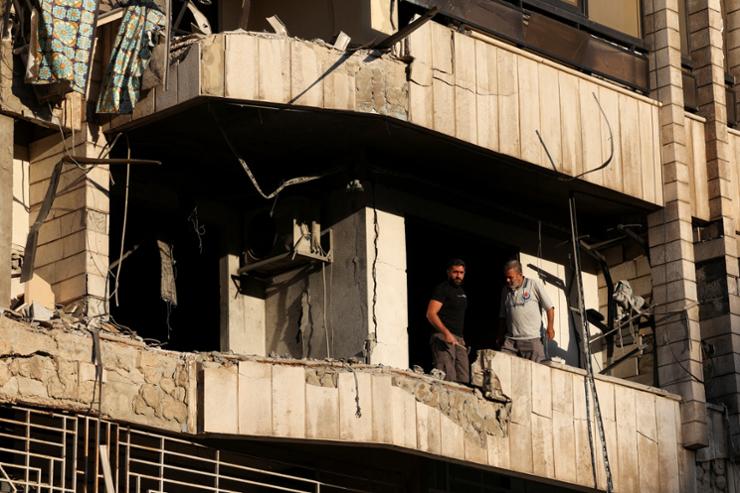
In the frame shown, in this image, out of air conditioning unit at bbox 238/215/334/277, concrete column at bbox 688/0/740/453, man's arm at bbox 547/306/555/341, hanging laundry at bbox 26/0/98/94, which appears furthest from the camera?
concrete column at bbox 688/0/740/453

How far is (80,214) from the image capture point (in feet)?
94.1

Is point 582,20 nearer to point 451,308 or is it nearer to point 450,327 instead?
point 451,308

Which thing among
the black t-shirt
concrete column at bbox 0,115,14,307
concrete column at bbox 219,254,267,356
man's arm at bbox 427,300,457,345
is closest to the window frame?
the black t-shirt

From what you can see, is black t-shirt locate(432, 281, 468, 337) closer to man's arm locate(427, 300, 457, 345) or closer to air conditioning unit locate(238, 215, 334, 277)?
man's arm locate(427, 300, 457, 345)

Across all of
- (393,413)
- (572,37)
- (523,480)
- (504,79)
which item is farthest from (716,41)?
(393,413)

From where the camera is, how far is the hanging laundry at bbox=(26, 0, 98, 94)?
27.9 metres

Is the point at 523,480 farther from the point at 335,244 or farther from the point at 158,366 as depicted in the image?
the point at 158,366

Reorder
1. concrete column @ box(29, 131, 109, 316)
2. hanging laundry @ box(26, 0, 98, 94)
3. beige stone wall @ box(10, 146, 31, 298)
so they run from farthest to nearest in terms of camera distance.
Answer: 1. beige stone wall @ box(10, 146, 31, 298)
2. concrete column @ box(29, 131, 109, 316)
3. hanging laundry @ box(26, 0, 98, 94)

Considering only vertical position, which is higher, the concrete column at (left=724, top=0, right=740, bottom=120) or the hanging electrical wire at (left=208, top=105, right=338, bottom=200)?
the concrete column at (left=724, top=0, right=740, bottom=120)

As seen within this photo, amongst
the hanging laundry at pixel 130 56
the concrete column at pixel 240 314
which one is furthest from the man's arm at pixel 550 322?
the hanging laundry at pixel 130 56

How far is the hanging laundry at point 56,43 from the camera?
91.5 feet

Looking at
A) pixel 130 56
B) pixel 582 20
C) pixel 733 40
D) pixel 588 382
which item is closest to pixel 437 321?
pixel 588 382

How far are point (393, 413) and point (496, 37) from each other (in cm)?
616

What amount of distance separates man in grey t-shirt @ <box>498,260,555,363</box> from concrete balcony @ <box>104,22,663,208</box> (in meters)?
1.63
